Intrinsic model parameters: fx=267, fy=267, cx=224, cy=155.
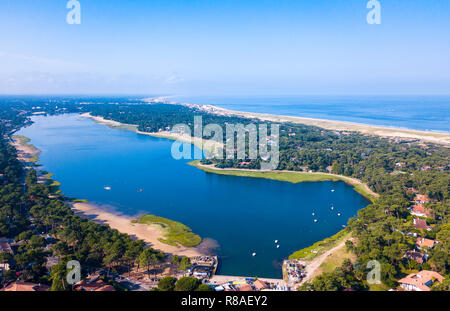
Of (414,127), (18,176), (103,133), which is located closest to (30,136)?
(103,133)

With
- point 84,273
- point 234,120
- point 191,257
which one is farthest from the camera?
point 234,120

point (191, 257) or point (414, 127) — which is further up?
point (414, 127)

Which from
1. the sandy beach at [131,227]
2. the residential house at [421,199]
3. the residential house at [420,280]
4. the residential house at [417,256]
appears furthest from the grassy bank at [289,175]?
the residential house at [420,280]

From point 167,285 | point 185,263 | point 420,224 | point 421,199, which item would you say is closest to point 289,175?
point 421,199

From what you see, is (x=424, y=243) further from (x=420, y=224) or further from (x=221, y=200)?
(x=221, y=200)

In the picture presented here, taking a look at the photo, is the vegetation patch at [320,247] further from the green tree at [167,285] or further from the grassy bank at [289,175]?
the grassy bank at [289,175]

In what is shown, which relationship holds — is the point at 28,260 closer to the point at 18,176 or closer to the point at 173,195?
the point at 173,195
